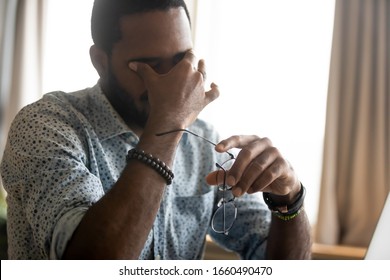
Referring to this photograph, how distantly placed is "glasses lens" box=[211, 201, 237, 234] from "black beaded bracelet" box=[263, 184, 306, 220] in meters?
0.14

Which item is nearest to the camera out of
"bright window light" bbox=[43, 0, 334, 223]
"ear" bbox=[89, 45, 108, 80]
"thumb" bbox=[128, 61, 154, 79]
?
"thumb" bbox=[128, 61, 154, 79]

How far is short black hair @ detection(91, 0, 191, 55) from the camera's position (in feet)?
3.09

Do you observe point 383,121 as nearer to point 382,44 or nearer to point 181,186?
point 382,44

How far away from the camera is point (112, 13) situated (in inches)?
38.7

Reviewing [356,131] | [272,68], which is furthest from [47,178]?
[356,131]

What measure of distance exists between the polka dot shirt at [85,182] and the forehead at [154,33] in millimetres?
130

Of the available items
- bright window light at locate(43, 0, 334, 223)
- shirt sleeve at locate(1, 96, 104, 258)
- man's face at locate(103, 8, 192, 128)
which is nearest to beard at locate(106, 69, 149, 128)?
man's face at locate(103, 8, 192, 128)

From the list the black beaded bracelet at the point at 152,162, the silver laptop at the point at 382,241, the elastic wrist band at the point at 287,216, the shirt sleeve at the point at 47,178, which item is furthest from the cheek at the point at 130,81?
the silver laptop at the point at 382,241

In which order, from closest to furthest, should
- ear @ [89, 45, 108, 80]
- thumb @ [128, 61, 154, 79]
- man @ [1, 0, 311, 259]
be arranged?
man @ [1, 0, 311, 259], thumb @ [128, 61, 154, 79], ear @ [89, 45, 108, 80]

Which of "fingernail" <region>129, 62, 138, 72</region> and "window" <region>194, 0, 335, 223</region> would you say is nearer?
"fingernail" <region>129, 62, 138, 72</region>

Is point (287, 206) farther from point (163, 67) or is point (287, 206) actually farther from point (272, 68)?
point (272, 68)

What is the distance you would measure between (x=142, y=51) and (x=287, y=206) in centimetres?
39

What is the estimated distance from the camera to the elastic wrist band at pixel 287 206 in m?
0.94

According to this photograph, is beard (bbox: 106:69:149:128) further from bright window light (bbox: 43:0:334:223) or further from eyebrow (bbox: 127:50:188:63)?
bright window light (bbox: 43:0:334:223)
